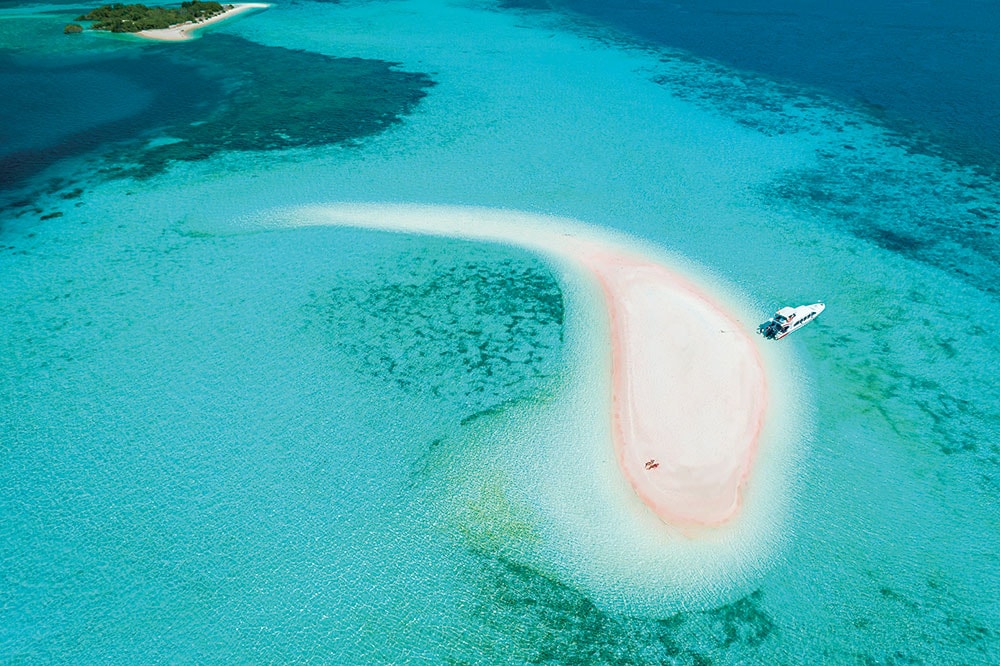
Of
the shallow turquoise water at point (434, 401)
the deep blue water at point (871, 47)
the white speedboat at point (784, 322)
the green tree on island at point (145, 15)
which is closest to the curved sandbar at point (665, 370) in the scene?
the white speedboat at point (784, 322)

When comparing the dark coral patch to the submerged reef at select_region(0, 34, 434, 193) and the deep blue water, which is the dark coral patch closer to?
the submerged reef at select_region(0, 34, 434, 193)

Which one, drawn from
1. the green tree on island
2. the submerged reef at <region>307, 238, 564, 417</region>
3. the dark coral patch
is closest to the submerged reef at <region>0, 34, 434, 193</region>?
the green tree on island

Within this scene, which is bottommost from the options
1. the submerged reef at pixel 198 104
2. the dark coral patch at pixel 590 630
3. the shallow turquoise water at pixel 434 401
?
the dark coral patch at pixel 590 630

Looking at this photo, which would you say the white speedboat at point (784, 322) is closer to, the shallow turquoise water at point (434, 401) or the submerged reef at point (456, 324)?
the shallow turquoise water at point (434, 401)

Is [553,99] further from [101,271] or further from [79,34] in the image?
[79,34]

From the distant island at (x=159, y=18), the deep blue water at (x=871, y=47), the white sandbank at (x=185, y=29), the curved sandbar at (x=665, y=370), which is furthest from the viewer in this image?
the distant island at (x=159, y=18)

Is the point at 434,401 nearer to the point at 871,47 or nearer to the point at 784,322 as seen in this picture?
the point at 784,322
